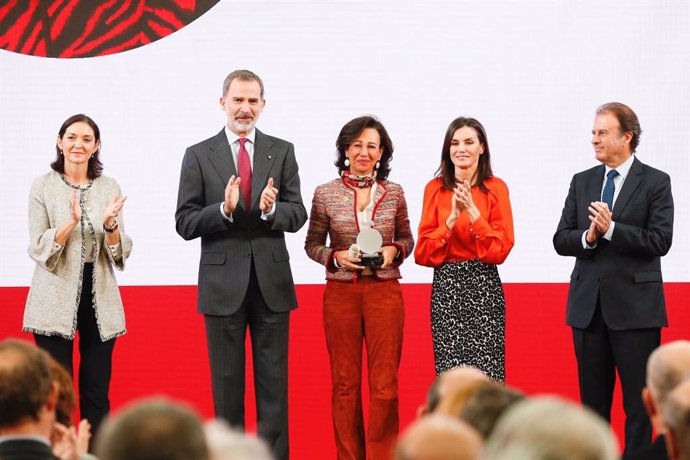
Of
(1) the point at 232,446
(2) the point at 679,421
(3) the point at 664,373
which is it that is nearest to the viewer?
(1) the point at 232,446

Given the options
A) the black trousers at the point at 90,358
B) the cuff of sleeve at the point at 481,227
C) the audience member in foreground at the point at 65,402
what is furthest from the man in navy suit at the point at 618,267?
the audience member in foreground at the point at 65,402

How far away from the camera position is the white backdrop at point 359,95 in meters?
5.09

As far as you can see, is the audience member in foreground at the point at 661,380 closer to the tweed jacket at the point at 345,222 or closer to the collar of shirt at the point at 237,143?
the tweed jacket at the point at 345,222

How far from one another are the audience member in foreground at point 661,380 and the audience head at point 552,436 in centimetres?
90

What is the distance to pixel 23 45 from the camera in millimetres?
5180

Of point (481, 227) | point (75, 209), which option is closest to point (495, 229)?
point (481, 227)

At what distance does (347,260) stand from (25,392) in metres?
2.21

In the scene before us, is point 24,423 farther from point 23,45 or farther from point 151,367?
point 23,45

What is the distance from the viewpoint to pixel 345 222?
420cm

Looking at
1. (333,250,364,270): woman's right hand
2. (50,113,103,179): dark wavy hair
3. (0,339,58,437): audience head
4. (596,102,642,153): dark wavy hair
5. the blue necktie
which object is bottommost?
(0,339,58,437): audience head

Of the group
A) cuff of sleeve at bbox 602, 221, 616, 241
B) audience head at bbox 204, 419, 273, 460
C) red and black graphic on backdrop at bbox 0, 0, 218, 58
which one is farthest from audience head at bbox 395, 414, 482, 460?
red and black graphic on backdrop at bbox 0, 0, 218, 58

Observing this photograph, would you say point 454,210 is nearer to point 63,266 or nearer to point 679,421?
point 63,266

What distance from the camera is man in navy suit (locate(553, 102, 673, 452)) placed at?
13.2ft

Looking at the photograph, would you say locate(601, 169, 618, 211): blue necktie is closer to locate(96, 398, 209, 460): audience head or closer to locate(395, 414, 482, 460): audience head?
locate(395, 414, 482, 460): audience head
